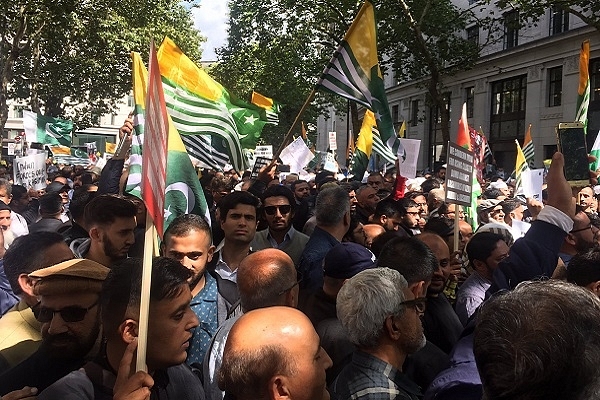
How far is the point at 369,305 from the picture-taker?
283cm

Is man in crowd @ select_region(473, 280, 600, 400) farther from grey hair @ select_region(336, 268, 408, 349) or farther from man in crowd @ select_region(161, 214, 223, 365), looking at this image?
man in crowd @ select_region(161, 214, 223, 365)

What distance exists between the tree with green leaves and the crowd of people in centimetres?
1628

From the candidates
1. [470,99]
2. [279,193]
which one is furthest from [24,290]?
[470,99]

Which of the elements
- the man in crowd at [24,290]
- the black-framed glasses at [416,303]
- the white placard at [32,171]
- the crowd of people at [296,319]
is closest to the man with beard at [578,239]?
the crowd of people at [296,319]

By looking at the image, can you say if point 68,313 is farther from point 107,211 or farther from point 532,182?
point 532,182

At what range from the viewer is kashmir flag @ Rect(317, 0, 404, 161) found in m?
6.39

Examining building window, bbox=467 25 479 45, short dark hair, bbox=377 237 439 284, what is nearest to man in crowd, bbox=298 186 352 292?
short dark hair, bbox=377 237 439 284

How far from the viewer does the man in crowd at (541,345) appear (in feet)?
5.38

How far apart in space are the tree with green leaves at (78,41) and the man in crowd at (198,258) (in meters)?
16.1

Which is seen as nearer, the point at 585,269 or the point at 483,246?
the point at 585,269

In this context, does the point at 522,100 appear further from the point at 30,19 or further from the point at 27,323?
the point at 27,323

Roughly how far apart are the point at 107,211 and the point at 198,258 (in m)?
0.72

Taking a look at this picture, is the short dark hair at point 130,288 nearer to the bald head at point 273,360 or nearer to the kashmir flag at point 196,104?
the bald head at point 273,360

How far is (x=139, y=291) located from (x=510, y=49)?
107ft
